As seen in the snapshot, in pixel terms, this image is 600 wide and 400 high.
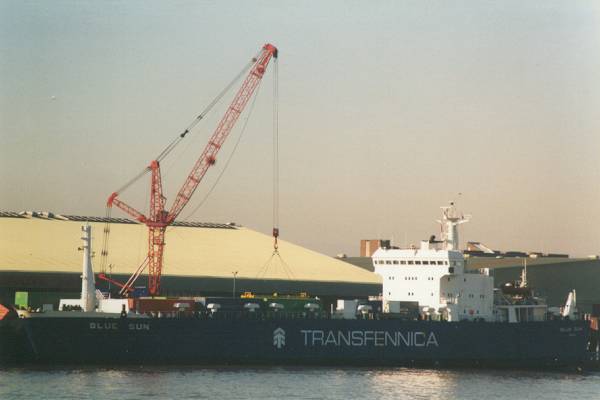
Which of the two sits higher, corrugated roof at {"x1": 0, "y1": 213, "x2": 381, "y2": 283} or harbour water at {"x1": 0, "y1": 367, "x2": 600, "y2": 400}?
corrugated roof at {"x1": 0, "y1": 213, "x2": 381, "y2": 283}

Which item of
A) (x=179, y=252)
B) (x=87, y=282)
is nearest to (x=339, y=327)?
(x=87, y=282)

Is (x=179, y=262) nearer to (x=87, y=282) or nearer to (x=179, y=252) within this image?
(x=179, y=252)

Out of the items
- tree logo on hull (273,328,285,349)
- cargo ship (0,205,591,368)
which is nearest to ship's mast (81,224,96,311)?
cargo ship (0,205,591,368)

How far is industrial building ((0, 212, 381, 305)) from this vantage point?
4033 inches

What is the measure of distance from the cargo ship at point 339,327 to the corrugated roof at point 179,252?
24685 millimetres

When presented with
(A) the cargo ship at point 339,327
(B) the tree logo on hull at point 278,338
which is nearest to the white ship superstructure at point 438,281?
(A) the cargo ship at point 339,327

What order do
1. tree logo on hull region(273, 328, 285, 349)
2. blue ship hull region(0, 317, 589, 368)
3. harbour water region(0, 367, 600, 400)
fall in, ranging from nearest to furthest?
harbour water region(0, 367, 600, 400), blue ship hull region(0, 317, 589, 368), tree logo on hull region(273, 328, 285, 349)

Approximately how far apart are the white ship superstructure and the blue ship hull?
2192mm

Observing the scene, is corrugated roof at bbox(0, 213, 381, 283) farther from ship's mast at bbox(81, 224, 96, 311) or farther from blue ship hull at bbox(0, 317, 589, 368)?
blue ship hull at bbox(0, 317, 589, 368)

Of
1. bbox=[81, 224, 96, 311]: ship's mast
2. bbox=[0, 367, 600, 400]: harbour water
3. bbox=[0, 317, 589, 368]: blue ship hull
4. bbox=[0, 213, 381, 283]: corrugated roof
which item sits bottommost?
bbox=[0, 367, 600, 400]: harbour water

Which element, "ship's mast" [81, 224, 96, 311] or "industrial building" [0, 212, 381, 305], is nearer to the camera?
"ship's mast" [81, 224, 96, 311]

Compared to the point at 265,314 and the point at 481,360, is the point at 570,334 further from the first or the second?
the point at 265,314

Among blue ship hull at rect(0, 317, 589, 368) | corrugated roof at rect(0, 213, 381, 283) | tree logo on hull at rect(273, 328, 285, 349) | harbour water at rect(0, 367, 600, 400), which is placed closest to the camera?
harbour water at rect(0, 367, 600, 400)

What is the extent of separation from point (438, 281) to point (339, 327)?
870 centimetres
